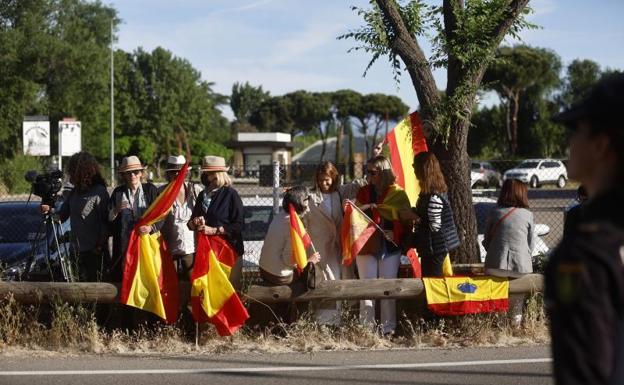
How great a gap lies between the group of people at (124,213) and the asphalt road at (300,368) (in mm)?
1064

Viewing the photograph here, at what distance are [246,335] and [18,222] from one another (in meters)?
4.63

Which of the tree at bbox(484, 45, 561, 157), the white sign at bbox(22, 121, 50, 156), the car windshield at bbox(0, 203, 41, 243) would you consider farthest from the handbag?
the tree at bbox(484, 45, 561, 157)

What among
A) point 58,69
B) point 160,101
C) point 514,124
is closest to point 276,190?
point 58,69

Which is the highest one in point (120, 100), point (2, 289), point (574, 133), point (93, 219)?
point (120, 100)

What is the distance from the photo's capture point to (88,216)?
8.85m

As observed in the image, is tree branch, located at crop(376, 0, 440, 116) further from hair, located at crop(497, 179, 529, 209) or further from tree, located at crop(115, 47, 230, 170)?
tree, located at crop(115, 47, 230, 170)

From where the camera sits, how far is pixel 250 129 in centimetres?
10219

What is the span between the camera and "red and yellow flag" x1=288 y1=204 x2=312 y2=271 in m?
8.29

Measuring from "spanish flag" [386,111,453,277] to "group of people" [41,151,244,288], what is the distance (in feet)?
6.79

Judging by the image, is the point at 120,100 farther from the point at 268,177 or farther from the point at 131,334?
the point at 131,334

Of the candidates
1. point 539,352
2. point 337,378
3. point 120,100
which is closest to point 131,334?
point 337,378

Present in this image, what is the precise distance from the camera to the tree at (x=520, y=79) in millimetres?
65875

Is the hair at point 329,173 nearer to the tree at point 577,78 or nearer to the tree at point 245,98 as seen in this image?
the tree at point 577,78

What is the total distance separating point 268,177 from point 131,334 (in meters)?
10.5
